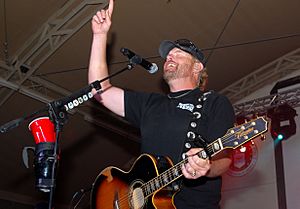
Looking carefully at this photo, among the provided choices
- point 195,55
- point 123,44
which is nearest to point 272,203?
point 123,44

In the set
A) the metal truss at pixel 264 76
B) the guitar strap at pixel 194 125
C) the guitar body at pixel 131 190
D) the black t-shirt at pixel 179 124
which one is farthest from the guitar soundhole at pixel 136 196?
the metal truss at pixel 264 76

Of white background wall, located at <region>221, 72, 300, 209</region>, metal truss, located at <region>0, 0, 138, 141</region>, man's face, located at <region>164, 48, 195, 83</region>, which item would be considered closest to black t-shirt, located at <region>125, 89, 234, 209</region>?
man's face, located at <region>164, 48, 195, 83</region>

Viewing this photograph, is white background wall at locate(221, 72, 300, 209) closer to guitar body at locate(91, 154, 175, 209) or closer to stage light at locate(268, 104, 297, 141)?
stage light at locate(268, 104, 297, 141)

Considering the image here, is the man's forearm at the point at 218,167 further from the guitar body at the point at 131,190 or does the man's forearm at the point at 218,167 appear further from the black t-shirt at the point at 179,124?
the guitar body at the point at 131,190

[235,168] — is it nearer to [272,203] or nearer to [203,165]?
[272,203]

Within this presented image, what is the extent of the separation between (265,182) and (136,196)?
243 inches

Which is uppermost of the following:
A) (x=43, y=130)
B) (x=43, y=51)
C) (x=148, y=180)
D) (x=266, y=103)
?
(x=43, y=51)

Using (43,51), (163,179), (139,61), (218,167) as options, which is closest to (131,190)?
(163,179)

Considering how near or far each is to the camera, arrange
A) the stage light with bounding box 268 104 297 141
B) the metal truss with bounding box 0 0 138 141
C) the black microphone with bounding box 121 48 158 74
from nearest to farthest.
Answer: the black microphone with bounding box 121 48 158 74, the metal truss with bounding box 0 0 138 141, the stage light with bounding box 268 104 297 141

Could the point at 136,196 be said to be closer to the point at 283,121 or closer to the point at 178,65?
the point at 178,65

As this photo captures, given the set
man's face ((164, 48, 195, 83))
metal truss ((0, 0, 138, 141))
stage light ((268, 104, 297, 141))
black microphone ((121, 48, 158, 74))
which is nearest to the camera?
black microphone ((121, 48, 158, 74))

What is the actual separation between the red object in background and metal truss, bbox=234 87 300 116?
5.99 meters

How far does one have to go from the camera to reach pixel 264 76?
9.20m

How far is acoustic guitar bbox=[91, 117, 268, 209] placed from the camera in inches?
90.7
